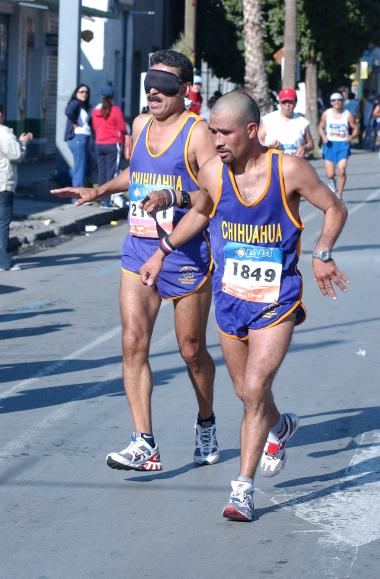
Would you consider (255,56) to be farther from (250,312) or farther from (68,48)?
(250,312)

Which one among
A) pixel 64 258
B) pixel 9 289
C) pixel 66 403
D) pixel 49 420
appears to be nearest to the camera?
pixel 49 420

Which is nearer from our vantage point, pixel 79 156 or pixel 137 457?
pixel 137 457

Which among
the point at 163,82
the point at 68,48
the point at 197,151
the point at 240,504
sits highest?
the point at 68,48

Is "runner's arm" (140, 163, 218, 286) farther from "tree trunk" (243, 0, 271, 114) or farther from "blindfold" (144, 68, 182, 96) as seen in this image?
"tree trunk" (243, 0, 271, 114)

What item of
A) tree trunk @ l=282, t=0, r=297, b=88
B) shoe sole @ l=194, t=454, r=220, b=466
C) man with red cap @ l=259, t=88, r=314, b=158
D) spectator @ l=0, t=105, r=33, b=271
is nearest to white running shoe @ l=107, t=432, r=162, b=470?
shoe sole @ l=194, t=454, r=220, b=466

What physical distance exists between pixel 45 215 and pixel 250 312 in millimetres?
14447

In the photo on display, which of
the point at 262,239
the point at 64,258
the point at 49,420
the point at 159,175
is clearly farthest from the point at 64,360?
the point at 64,258

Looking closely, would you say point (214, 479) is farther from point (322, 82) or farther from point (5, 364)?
point (322, 82)

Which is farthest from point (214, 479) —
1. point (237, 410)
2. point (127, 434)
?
point (237, 410)

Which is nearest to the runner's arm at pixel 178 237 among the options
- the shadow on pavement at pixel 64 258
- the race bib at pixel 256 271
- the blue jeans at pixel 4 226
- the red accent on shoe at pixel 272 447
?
the race bib at pixel 256 271

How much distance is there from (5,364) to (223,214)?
406 cm

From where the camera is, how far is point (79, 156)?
21.9 meters

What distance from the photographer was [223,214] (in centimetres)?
610

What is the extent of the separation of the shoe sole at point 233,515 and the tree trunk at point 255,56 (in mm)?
31151
